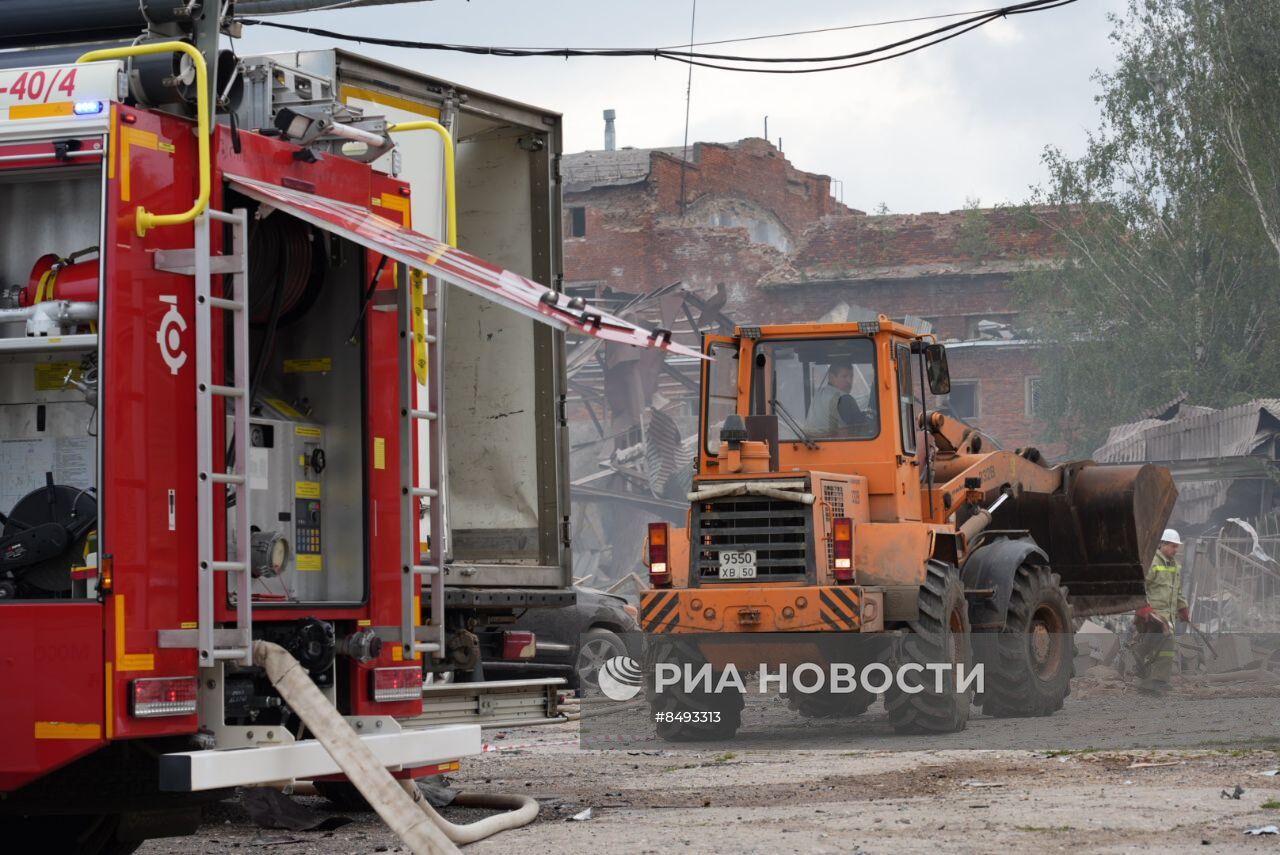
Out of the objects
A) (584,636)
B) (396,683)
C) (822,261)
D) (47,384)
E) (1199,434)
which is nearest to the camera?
(47,384)

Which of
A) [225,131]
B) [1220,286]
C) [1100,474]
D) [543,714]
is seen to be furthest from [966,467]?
[1220,286]

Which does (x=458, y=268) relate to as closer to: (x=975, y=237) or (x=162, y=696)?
(x=162, y=696)

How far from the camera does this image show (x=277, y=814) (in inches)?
375

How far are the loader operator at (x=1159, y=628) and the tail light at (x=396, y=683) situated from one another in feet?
36.9

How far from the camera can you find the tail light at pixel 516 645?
10.4m

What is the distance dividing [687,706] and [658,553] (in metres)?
1.28

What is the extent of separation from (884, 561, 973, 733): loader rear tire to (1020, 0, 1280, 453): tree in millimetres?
24555

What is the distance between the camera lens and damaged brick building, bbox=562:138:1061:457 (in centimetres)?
4416

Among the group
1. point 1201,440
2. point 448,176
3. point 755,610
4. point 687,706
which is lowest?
point 687,706

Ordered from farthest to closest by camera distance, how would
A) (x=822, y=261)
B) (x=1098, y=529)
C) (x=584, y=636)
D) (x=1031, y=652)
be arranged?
(x=822, y=261) → (x=584, y=636) → (x=1098, y=529) → (x=1031, y=652)

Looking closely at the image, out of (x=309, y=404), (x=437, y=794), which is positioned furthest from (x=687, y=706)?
(x=309, y=404)

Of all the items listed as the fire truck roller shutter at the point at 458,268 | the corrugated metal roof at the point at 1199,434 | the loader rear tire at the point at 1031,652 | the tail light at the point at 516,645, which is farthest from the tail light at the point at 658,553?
the corrugated metal roof at the point at 1199,434

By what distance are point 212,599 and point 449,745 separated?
1.52 metres

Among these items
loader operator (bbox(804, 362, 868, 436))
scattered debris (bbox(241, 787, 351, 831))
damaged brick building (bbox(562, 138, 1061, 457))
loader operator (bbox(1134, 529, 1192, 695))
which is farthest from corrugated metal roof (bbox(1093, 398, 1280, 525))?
scattered debris (bbox(241, 787, 351, 831))
